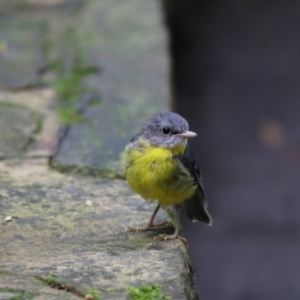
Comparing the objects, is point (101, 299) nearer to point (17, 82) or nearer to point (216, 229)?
point (17, 82)

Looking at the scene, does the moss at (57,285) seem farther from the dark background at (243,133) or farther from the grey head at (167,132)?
the dark background at (243,133)

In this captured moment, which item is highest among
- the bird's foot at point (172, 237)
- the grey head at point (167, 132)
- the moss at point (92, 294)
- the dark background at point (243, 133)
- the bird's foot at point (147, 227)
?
the grey head at point (167, 132)

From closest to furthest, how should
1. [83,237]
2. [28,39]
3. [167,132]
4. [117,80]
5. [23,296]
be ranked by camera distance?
[23,296], [83,237], [167,132], [117,80], [28,39]

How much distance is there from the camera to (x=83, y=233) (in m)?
3.40

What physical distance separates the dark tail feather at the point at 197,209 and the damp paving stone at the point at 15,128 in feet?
3.86

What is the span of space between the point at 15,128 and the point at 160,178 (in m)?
1.70

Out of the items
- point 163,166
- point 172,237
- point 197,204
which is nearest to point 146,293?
point 172,237

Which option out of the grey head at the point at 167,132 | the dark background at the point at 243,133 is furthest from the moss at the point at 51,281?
the dark background at the point at 243,133

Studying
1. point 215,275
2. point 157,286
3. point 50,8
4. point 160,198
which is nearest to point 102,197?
point 160,198

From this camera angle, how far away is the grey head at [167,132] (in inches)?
147

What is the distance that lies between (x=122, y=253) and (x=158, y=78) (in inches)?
118

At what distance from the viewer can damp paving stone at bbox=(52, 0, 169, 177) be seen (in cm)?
462

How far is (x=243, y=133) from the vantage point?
8719 mm

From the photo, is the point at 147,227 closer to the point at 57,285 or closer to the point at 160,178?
the point at 160,178
